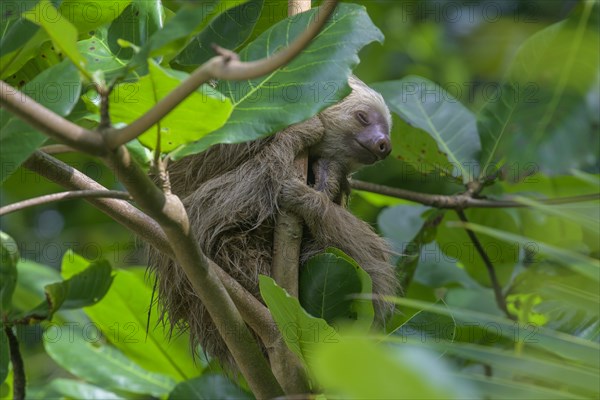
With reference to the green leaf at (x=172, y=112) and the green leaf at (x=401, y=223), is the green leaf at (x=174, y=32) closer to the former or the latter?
the green leaf at (x=172, y=112)

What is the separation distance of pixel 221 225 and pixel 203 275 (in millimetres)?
1049

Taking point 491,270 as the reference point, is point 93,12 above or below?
above

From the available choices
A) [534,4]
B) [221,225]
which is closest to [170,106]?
[221,225]

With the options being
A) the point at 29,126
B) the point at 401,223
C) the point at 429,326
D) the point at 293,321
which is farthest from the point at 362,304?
the point at 401,223

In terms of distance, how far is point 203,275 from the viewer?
2219mm

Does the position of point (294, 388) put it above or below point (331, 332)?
below

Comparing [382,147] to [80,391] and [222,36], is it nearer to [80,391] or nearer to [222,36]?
[222,36]

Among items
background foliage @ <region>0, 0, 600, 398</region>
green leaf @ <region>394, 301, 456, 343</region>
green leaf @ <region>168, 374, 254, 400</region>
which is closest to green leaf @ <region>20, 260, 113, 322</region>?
background foliage @ <region>0, 0, 600, 398</region>

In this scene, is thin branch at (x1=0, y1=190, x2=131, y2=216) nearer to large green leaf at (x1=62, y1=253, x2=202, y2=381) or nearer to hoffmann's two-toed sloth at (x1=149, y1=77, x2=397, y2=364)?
hoffmann's two-toed sloth at (x1=149, y1=77, x2=397, y2=364)

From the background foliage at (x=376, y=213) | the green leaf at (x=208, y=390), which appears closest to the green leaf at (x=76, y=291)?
the background foliage at (x=376, y=213)

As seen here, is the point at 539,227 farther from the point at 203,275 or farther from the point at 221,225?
the point at 203,275

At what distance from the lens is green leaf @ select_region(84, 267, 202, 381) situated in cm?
392

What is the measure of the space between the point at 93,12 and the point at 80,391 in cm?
182

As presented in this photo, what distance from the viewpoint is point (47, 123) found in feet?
5.14
